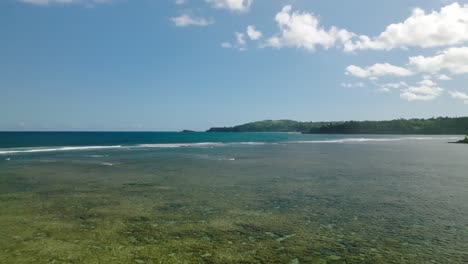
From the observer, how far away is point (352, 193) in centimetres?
2912

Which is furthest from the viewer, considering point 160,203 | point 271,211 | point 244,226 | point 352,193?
point 352,193

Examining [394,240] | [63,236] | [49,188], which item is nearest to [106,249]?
[63,236]

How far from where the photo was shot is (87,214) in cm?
2138

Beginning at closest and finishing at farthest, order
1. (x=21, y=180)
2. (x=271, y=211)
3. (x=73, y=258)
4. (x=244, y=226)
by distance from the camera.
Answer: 1. (x=73, y=258)
2. (x=244, y=226)
3. (x=271, y=211)
4. (x=21, y=180)

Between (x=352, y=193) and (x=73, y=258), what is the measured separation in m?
22.8

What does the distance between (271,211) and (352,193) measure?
1017 centimetres

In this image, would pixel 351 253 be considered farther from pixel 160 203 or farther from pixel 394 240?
pixel 160 203

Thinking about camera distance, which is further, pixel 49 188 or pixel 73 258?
pixel 49 188

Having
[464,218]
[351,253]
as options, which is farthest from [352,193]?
[351,253]

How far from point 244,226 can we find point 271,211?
4.04 metres

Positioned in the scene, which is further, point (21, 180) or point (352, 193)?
point (21, 180)

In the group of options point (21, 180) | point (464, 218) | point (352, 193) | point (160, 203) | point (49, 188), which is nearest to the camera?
point (464, 218)

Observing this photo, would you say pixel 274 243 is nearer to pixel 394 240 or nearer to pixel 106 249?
pixel 394 240

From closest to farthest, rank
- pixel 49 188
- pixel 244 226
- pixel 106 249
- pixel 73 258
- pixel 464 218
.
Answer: pixel 73 258
pixel 106 249
pixel 244 226
pixel 464 218
pixel 49 188
